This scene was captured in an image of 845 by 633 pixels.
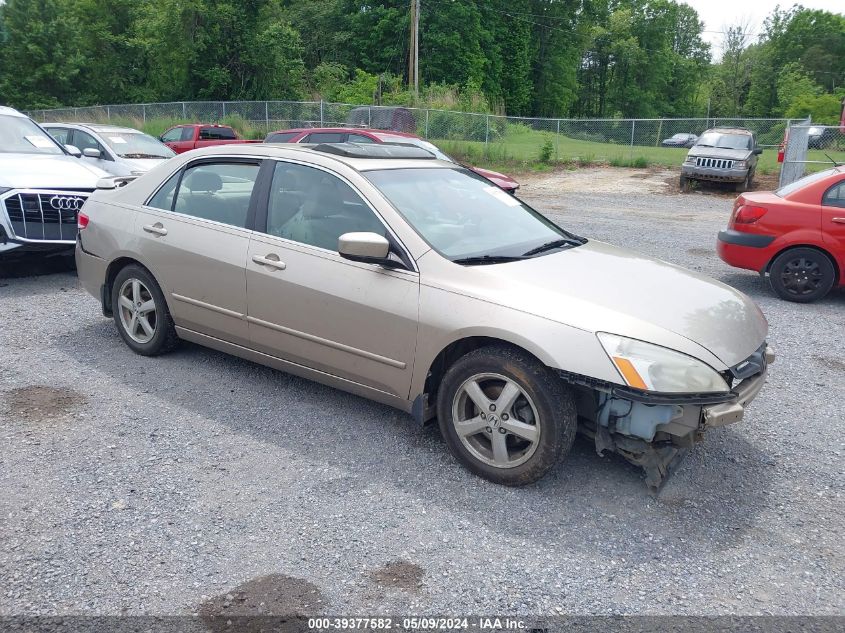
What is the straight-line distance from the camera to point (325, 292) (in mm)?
4238

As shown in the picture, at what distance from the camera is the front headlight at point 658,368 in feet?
10.8

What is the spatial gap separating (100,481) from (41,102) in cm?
4739

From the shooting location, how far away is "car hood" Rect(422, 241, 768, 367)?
350 centimetres

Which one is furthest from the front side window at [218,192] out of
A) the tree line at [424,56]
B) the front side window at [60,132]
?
the tree line at [424,56]

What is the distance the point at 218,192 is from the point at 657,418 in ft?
10.8

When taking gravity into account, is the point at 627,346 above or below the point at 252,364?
above

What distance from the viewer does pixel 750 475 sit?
3.99m

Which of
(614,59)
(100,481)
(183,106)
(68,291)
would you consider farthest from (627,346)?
(614,59)

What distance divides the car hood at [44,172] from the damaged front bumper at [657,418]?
6.53m

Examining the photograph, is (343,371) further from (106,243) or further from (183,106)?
(183,106)

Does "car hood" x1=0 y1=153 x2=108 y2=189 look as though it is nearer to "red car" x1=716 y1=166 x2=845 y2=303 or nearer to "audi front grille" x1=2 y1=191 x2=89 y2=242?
"audi front grille" x1=2 y1=191 x2=89 y2=242

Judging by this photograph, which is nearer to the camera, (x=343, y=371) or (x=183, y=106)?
(x=343, y=371)

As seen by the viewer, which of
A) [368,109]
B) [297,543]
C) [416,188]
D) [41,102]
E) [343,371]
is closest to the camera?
[297,543]

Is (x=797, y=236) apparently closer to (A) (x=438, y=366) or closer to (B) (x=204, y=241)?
(A) (x=438, y=366)
